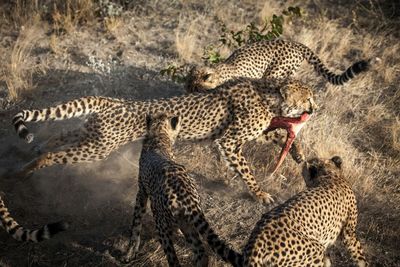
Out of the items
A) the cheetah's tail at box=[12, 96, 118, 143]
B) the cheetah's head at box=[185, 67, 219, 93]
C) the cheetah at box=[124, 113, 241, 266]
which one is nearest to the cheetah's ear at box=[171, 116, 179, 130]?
the cheetah at box=[124, 113, 241, 266]

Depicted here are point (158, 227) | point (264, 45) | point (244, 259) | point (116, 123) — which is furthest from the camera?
point (264, 45)

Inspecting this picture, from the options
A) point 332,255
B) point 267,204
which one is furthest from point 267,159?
point 332,255

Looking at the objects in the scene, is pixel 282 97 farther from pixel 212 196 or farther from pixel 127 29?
pixel 127 29

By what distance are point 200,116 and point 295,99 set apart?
99 centimetres

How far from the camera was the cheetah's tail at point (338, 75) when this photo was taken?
5795mm

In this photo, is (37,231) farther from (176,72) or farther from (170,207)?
(176,72)

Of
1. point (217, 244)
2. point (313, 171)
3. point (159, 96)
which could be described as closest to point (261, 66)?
point (159, 96)

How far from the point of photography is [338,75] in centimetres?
631

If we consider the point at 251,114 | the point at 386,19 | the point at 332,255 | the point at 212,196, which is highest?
the point at 386,19

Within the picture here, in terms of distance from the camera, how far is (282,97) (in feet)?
17.6

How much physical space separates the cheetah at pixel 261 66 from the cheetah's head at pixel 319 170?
166 centimetres

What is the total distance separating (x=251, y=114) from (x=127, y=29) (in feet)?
10.9

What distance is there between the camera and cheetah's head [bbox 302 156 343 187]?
4.59 m

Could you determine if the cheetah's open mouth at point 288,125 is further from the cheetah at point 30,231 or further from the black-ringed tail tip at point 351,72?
the cheetah at point 30,231
